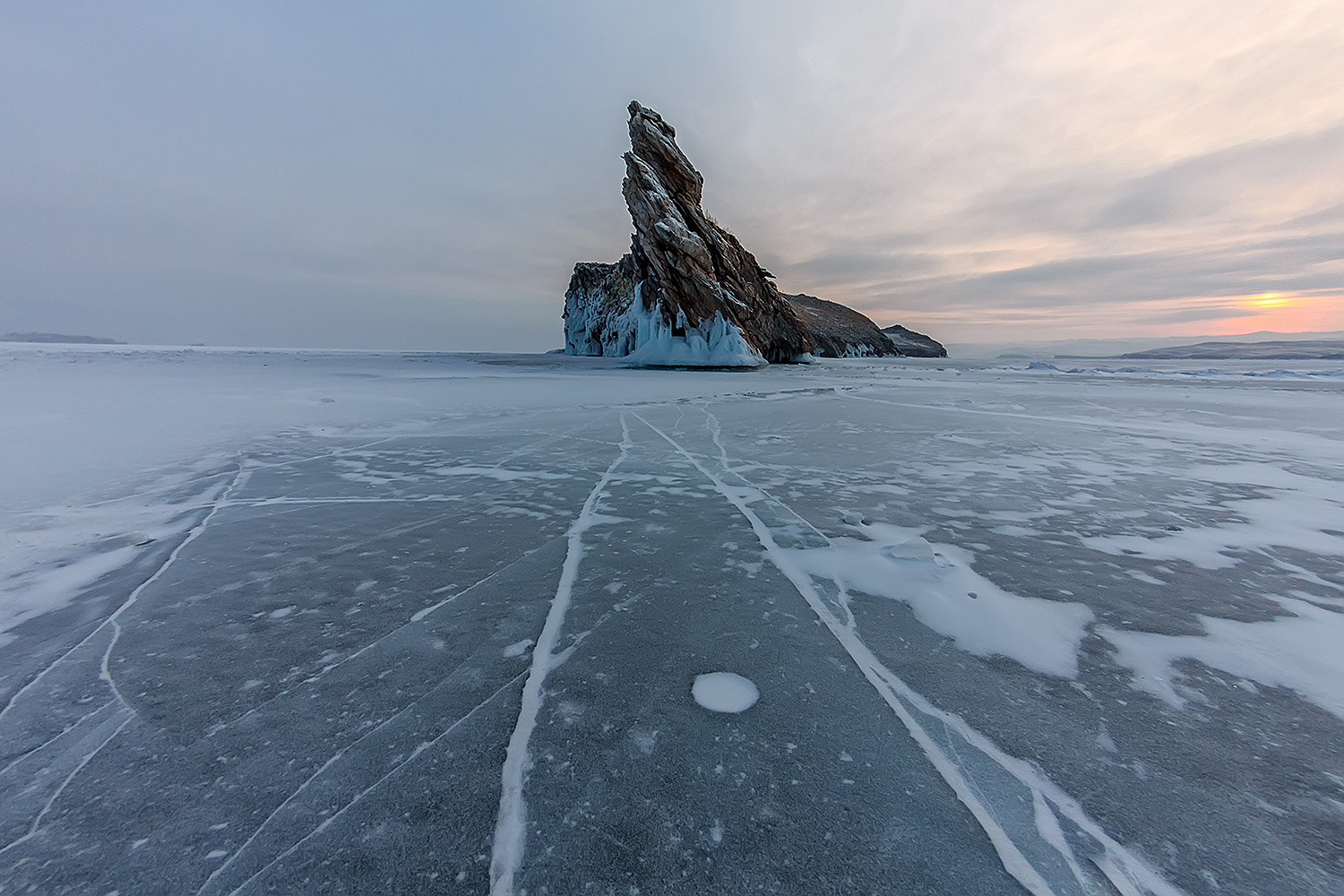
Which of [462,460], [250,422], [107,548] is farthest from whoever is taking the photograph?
[250,422]

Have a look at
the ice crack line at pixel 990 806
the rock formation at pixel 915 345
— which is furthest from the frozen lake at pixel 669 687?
the rock formation at pixel 915 345

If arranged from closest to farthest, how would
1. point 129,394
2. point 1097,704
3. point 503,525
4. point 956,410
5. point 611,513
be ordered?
point 1097,704 → point 503,525 → point 611,513 → point 956,410 → point 129,394

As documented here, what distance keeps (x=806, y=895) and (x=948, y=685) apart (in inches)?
39.1

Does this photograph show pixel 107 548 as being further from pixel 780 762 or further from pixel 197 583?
pixel 780 762

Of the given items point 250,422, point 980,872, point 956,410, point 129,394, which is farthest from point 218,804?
point 129,394

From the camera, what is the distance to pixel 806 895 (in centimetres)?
110

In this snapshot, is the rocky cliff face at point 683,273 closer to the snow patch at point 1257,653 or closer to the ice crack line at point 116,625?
the ice crack line at point 116,625

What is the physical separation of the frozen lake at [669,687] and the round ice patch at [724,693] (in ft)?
0.04

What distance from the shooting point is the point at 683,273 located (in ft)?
89.8

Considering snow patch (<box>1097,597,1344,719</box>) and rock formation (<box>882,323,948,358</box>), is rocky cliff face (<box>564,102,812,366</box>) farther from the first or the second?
rock formation (<box>882,323,948,358</box>)

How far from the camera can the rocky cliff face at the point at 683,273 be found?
1057 inches

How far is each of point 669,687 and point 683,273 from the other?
27.8 metres

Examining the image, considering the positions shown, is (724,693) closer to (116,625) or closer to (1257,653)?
(1257,653)

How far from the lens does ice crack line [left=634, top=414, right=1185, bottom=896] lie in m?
1.12
